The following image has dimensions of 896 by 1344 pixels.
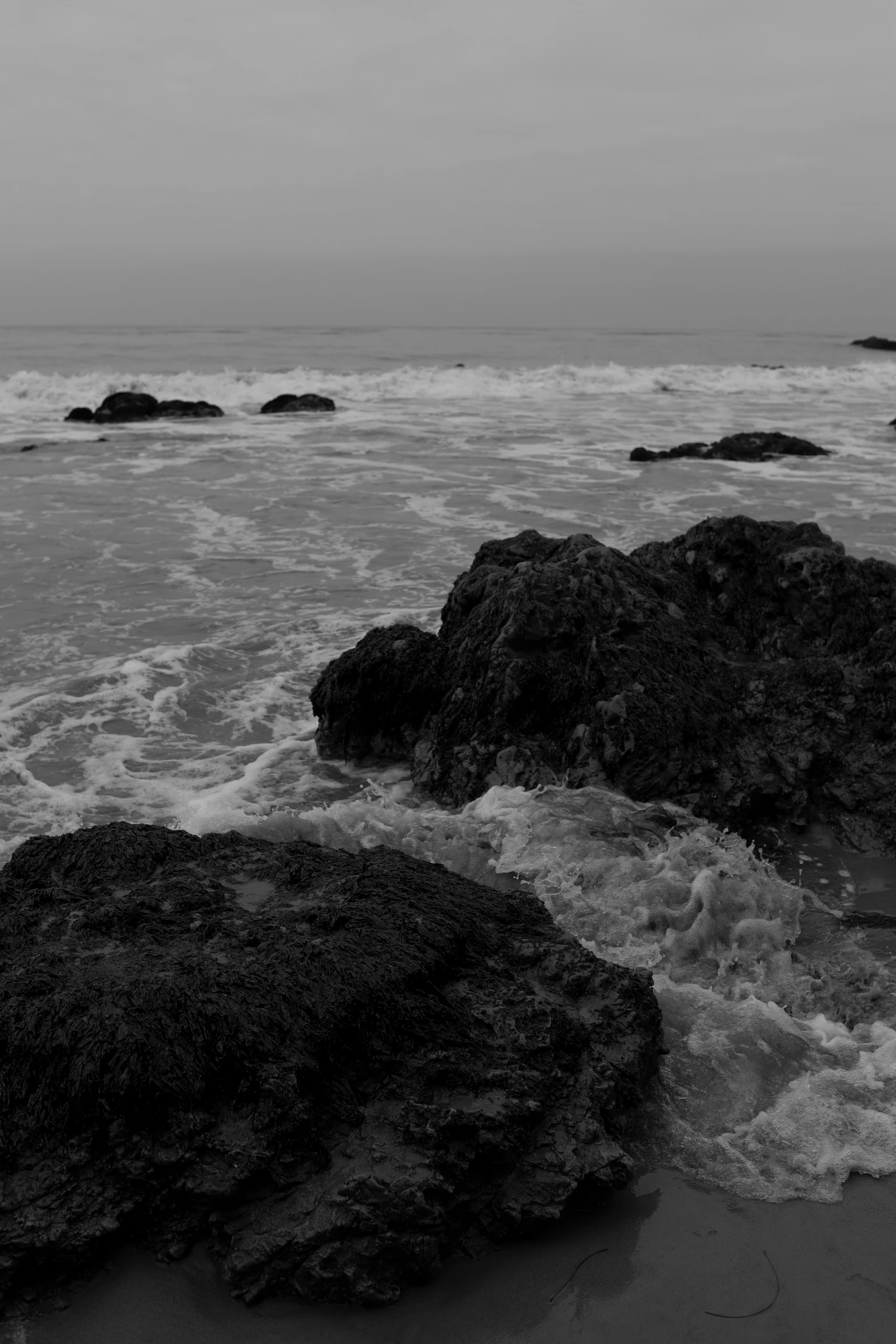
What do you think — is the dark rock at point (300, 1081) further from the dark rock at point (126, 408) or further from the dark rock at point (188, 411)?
the dark rock at point (188, 411)

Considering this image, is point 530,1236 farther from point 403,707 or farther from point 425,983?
point 403,707

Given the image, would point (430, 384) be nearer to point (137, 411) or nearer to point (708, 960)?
point (137, 411)

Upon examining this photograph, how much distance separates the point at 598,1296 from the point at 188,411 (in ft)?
79.7

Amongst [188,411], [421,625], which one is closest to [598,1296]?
[421,625]

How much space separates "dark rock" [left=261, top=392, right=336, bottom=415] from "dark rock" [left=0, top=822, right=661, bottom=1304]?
23193 mm

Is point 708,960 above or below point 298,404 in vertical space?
below

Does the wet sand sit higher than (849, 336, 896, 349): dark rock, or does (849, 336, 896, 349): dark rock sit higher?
(849, 336, 896, 349): dark rock

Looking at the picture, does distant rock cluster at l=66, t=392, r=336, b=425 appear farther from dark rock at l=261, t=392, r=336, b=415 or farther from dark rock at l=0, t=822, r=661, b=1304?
dark rock at l=0, t=822, r=661, b=1304

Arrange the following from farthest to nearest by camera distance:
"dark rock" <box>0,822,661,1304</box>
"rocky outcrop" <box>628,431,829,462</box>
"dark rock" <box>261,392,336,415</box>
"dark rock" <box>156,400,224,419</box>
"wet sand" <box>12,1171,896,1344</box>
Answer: "dark rock" <box>261,392,336,415</box>
"dark rock" <box>156,400,224,419</box>
"rocky outcrop" <box>628,431,829,462</box>
"dark rock" <box>0,822,661,1304</box>
"wet sand" <box>12,1171,896,1344</box>

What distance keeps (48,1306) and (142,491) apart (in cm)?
1339

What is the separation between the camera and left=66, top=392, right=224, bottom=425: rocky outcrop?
2367cm

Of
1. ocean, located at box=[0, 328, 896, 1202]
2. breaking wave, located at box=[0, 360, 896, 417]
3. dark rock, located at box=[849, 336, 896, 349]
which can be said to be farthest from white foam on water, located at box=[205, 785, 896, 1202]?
dark rock, located at box=[849, 336, 896, 349]

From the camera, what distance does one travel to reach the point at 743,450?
18047 millimetres

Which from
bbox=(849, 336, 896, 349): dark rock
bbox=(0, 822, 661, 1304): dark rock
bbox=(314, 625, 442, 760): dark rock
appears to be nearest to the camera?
bbox=(0, 822, 661, 1304): dark rock
